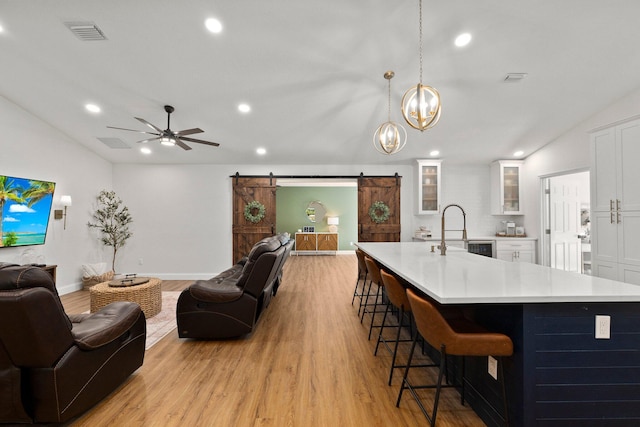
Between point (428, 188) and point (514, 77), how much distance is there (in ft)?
9.41

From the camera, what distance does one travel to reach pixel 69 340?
179cm

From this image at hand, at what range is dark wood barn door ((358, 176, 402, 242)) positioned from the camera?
21.2 ft

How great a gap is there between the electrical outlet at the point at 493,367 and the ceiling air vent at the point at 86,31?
449cm

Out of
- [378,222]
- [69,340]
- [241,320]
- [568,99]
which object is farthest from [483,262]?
[378,222]

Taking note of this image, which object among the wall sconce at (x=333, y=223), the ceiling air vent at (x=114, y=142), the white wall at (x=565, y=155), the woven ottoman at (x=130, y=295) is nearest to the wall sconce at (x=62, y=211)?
the ceiling air vent at (x=114, y=142)

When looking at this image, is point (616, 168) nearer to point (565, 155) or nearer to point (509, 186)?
point (565, 155)

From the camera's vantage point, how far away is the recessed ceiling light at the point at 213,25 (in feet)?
9.43

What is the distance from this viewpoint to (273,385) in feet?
7.47

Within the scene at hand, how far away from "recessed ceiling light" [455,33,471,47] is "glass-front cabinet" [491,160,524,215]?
3753 mm

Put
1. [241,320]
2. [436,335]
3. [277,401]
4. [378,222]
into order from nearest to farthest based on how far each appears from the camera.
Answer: [436,335] → [277,401] → [241,320] → [378,222]

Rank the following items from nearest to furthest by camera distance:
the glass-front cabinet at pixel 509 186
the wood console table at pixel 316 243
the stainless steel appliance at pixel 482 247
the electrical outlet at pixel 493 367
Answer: the electrical outlet at pixel 493 367 → the stainless steel appliance at pixel 482 247 → the glass-front cabinet at pixel 509 186 → the wood console table at pixel 316 243

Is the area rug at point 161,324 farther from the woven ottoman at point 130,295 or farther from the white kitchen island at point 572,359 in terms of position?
the white kitchen island at point 572,359

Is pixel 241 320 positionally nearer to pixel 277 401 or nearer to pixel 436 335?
pixel 277 401

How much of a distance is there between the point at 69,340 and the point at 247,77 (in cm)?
320
